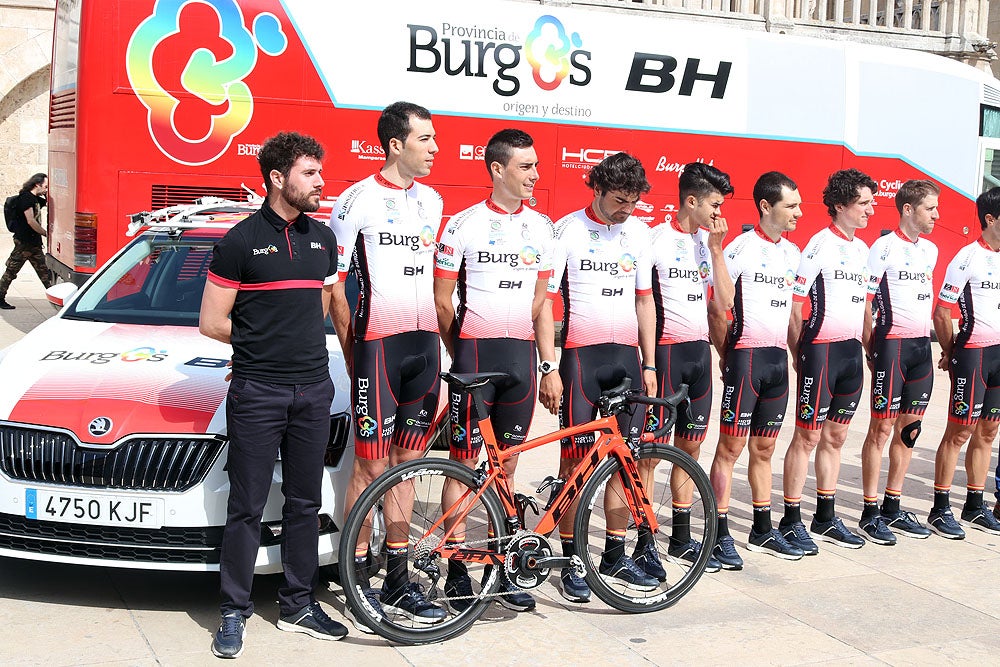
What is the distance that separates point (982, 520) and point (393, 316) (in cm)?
413

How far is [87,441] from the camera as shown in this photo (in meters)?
4.62

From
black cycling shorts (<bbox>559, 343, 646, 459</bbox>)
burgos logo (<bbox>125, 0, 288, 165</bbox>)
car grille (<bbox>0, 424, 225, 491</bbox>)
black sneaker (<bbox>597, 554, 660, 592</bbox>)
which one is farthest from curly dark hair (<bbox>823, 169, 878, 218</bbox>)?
burgos logo (<bbox>125, 0, 288, 165</bbox>)

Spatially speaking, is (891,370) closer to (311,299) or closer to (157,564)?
(311,299)

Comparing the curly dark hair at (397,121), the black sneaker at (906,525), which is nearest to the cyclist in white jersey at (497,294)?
the curly dark hair at (397,121)

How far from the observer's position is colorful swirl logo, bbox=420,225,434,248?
5031 millimetres

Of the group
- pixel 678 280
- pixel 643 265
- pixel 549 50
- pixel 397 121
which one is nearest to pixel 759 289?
pixel 678 280

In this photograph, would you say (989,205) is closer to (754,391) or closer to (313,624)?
(754,391)

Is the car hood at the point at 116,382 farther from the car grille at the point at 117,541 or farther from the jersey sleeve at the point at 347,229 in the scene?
the jersey sleeve at the point at 347,229

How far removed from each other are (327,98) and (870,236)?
7.53m

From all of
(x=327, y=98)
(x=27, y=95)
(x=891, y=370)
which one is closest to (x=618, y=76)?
(x=327, y=98)

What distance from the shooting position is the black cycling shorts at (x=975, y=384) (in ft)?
22.6

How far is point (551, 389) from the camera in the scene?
5.26 meters

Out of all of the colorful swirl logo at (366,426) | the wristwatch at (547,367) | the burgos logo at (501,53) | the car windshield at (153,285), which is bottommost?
the colorful swirl logo at (366,426)

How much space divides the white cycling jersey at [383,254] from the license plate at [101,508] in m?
1.12
